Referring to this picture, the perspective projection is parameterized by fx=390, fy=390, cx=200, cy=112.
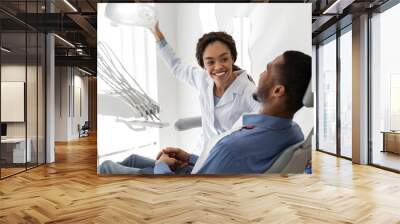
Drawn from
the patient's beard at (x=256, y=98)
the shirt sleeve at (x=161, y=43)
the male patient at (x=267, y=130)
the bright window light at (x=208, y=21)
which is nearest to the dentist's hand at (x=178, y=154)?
the male patient at (x=267, y=130)

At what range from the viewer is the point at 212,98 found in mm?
5848

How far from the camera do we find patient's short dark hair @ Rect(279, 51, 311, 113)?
5.80m

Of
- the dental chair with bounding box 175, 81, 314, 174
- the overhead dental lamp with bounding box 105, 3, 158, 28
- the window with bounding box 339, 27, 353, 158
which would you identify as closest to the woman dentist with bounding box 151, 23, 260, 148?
the overhead dental lamp with bounding box 105, 3, 158, 28

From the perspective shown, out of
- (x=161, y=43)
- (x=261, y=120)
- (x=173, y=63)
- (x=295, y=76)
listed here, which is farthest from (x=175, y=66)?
(x=295, y=76)

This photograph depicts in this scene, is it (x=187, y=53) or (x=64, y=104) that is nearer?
(x=187, y=53)

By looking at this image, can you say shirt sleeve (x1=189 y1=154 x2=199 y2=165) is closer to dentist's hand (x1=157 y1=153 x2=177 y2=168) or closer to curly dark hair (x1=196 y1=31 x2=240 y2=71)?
dentist's hand (x1=157 y1=153 x2=177 y2=168)

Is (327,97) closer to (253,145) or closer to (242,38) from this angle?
(242,38)

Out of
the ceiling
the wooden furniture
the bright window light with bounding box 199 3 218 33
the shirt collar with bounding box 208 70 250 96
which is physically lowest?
the wooden furniture

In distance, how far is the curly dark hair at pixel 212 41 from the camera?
19.4ft

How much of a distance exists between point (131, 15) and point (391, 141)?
5034mm

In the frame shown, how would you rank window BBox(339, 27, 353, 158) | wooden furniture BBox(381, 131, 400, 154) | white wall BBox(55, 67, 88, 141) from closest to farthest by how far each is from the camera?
wooden furniture BBox(381, 131, 400, 154) → window BBox(339, 27, 353, 158) → white wall BBox(55, 67, 88, 141)

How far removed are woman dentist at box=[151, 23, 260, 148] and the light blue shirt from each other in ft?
0.64

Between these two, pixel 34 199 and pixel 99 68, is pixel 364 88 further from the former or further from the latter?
pixel 34 199

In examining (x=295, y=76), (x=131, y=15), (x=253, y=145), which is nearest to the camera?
(x=253, y=145)
